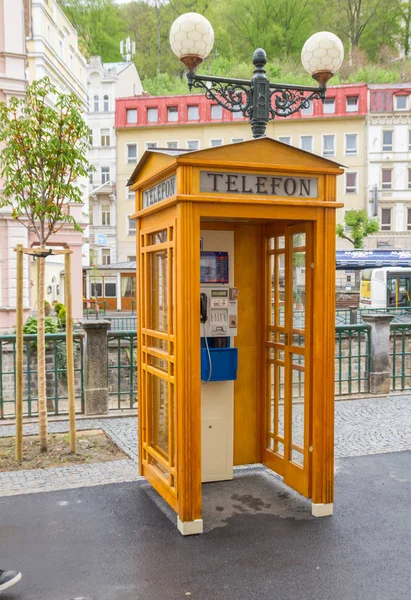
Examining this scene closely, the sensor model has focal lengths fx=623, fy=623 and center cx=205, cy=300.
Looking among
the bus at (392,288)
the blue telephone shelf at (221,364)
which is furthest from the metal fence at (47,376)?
the bus at (392,288)

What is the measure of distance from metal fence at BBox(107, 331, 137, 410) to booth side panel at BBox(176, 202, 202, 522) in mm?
3462

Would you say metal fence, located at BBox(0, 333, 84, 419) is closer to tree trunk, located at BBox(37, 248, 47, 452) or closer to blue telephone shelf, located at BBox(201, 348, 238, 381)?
tree trunk, located at BBox(37, 248, 47, 452)

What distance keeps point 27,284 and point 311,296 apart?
18827 millimetres

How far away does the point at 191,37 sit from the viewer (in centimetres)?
704

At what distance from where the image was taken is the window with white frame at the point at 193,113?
161 feet

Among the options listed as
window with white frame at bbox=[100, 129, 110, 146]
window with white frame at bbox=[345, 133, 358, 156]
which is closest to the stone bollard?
window with white frame at bbox=[345, 133, 358, 156]

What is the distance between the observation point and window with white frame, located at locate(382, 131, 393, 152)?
48.6 m

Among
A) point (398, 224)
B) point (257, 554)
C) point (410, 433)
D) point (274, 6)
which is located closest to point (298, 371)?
point (257, 554)

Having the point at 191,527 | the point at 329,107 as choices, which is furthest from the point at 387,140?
the point at 191,527

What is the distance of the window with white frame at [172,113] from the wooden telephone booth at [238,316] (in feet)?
149

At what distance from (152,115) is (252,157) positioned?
154 feet

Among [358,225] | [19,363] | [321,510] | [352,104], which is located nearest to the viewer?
[321,510]

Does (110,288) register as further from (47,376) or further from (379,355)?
(379,355)

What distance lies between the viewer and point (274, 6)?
7169 centimetres
